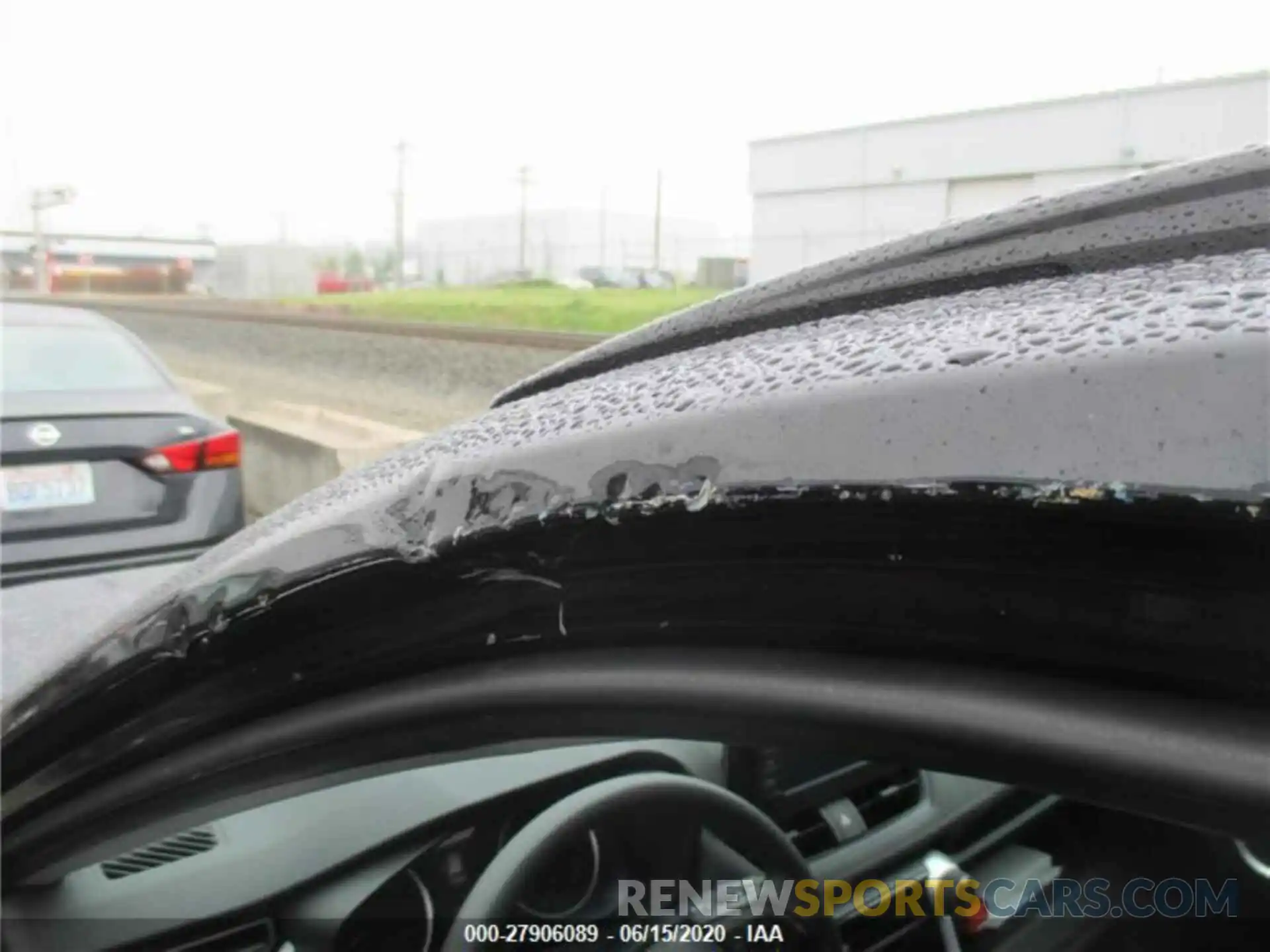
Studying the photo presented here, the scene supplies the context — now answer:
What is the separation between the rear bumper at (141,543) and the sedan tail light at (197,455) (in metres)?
0.05

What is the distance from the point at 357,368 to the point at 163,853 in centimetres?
1811

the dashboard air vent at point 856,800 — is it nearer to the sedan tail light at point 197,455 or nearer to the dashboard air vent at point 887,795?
the dashboard air vent at point 887,795

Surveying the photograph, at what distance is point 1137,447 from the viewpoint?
0.54 meters

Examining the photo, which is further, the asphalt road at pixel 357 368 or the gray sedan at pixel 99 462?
the asphalt road at pixel 357 368

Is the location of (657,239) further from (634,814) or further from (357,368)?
(634,814)

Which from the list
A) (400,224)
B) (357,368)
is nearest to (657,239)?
(400,224)

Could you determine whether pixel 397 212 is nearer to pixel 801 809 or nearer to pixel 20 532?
pixel 20 532

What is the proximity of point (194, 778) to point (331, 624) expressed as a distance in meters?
0.35

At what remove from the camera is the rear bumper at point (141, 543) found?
5289 millimetres

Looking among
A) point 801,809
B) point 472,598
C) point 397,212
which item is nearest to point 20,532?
point 801,809

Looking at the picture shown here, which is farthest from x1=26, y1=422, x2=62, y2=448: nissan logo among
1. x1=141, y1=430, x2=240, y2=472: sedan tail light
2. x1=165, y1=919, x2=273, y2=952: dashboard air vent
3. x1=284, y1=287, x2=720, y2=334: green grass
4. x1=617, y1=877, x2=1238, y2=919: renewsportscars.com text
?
x1=284, y1=287, x2=720, y2=334: green grass

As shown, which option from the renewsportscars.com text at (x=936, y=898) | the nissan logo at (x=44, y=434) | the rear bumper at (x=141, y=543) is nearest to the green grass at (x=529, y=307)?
the rear bumper at (x=141, y=543)

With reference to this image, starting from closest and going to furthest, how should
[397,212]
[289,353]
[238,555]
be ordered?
[238,555] < [289,353] < [397,212]

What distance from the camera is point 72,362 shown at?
5.84 meters
